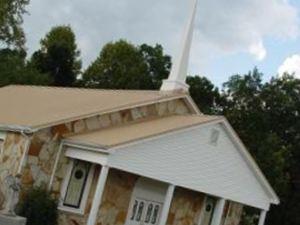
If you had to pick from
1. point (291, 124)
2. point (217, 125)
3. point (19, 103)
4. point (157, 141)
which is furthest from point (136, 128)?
point (291, 124)

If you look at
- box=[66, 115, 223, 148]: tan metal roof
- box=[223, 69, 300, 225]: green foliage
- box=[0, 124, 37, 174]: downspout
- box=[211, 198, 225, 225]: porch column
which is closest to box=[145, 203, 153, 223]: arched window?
box=[211, 198, 225, 225]: porch column

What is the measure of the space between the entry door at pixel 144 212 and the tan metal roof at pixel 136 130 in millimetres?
2578

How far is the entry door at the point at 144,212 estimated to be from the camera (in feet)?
88.4

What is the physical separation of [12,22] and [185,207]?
25.6 metres

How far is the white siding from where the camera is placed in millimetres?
24594

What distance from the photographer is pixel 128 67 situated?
63.9m

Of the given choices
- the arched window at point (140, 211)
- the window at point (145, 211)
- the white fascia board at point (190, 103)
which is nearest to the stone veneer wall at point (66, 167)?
the window at point (145, 211)

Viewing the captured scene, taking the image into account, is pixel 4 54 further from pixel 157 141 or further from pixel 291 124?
pixel 157 141

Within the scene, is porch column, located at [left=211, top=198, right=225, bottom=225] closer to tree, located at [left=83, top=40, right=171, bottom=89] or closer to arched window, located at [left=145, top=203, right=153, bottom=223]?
arched window, located at [left=145, top=203, right=153, bottom=223]

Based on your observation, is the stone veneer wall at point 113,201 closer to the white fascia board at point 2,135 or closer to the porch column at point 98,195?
the porch column at point 98,195

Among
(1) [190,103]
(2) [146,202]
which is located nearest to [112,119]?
(2) [146,202]

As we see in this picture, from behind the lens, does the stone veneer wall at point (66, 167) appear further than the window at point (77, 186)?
No

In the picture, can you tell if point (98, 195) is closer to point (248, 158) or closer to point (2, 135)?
point (2, 135)

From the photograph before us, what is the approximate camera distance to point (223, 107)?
6131 centimetres
